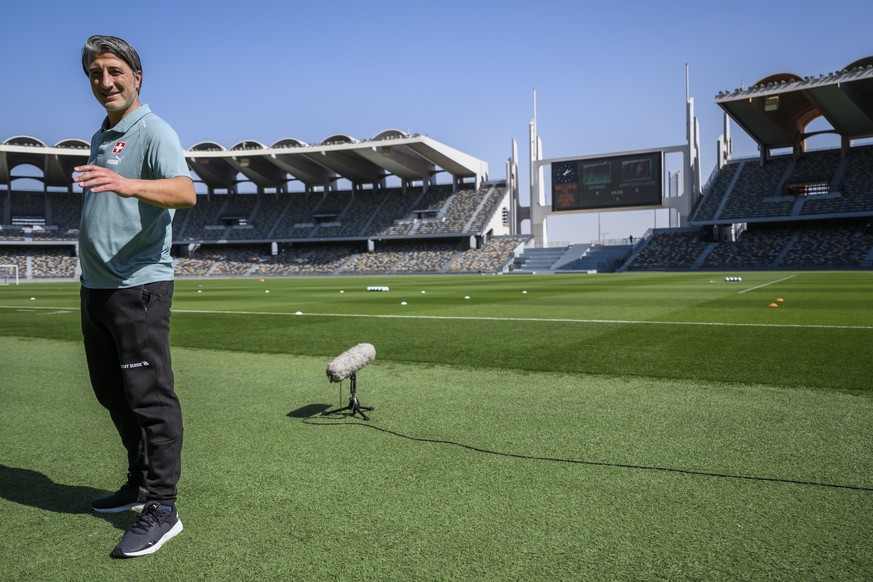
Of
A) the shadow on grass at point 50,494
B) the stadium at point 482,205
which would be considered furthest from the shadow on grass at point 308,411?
the stadium at point 482,205

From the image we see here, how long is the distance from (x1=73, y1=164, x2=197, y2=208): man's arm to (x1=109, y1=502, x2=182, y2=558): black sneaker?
1.44 metres

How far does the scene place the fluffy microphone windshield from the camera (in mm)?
4812

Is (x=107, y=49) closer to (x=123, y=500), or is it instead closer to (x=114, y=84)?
(x=114, y=84)

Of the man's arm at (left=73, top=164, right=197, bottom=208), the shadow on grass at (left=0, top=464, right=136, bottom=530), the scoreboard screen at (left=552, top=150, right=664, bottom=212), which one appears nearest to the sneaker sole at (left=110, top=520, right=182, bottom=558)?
the shadow on grass at (left=0, top=464, right=136, bottom=530)

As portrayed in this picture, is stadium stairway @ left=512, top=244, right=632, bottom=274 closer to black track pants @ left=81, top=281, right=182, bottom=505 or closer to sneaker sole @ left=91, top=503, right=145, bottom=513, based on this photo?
sneaker sole @ left=91, top=503, right=145, bottom=513

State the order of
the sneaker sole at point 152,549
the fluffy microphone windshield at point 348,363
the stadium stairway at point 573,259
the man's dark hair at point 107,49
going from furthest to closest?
1. the stadium stairway at point 573,259
2. the fluffy microphone windshield at point 348,363
3. the man's dark hair at point 107,49
4. the sneaker sole at point 152,549

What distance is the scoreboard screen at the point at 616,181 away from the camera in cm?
6238

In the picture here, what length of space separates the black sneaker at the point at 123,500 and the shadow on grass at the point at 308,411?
75.3 inches

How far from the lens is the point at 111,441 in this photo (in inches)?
174

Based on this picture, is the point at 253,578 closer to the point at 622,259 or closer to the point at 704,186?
the point at 622,259

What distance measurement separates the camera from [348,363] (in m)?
4.99

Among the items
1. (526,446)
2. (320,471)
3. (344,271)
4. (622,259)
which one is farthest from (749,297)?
(344,271)

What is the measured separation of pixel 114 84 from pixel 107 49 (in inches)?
6.2

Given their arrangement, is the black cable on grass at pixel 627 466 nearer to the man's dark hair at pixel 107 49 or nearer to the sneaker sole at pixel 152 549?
the sneaker sole at pixel 152 549
